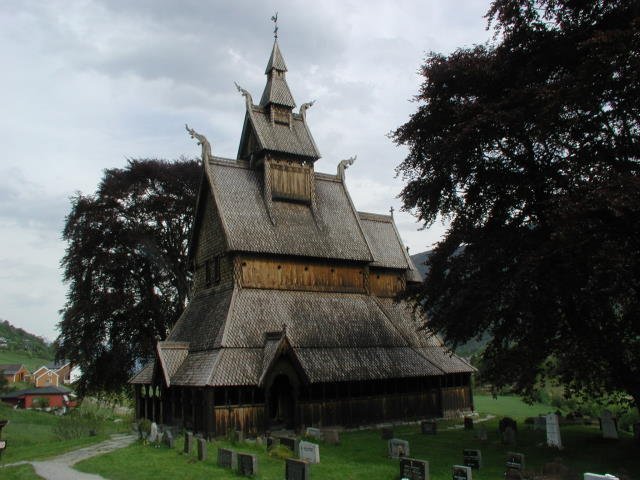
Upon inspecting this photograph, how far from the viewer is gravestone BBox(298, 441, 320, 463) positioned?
1850 cm

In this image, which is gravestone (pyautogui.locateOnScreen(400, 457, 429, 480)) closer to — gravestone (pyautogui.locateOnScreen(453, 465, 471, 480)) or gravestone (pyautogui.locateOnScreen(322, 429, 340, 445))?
gravestone (pyautogui.locateOnScreen(453, 465, 471, 480))

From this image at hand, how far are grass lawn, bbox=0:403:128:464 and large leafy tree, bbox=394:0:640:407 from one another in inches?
674

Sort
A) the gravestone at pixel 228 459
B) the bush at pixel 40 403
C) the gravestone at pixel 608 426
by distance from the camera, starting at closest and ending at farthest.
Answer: the gravestone at pixel 228 459
the gravestone at pixel 608 426
the bush at pixel 40 403

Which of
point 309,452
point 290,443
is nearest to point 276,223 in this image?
point 290,443

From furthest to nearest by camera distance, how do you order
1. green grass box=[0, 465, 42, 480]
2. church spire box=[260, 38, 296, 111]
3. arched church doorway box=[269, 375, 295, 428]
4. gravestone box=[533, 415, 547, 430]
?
church spire box=[260, 38, 296, 111] → arched church doorway box=[269, 375, 295, 428] → gravestone box=[533, 415, 547, 430] → green grass box=[0, 465, 42, 480]

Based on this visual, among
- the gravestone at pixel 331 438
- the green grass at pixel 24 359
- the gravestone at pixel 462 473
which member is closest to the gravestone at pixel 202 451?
the gravestone at pixel 331 438

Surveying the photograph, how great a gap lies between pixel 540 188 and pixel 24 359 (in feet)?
450

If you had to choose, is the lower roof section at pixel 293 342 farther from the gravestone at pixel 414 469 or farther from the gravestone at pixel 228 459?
the gravestone at pixel 414 469

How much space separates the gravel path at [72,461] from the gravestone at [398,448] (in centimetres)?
903

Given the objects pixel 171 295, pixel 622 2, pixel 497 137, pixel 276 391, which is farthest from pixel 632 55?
pixel 171 295

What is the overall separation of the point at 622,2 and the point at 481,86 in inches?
207

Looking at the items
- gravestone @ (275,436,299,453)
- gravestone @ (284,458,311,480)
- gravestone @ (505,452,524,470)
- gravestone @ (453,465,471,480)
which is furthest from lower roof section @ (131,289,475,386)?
gravestone @ (453,465,471,480)

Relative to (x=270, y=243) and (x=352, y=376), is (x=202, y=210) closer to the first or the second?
(x=270, y=243)

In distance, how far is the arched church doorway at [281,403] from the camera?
26469 millimetres
